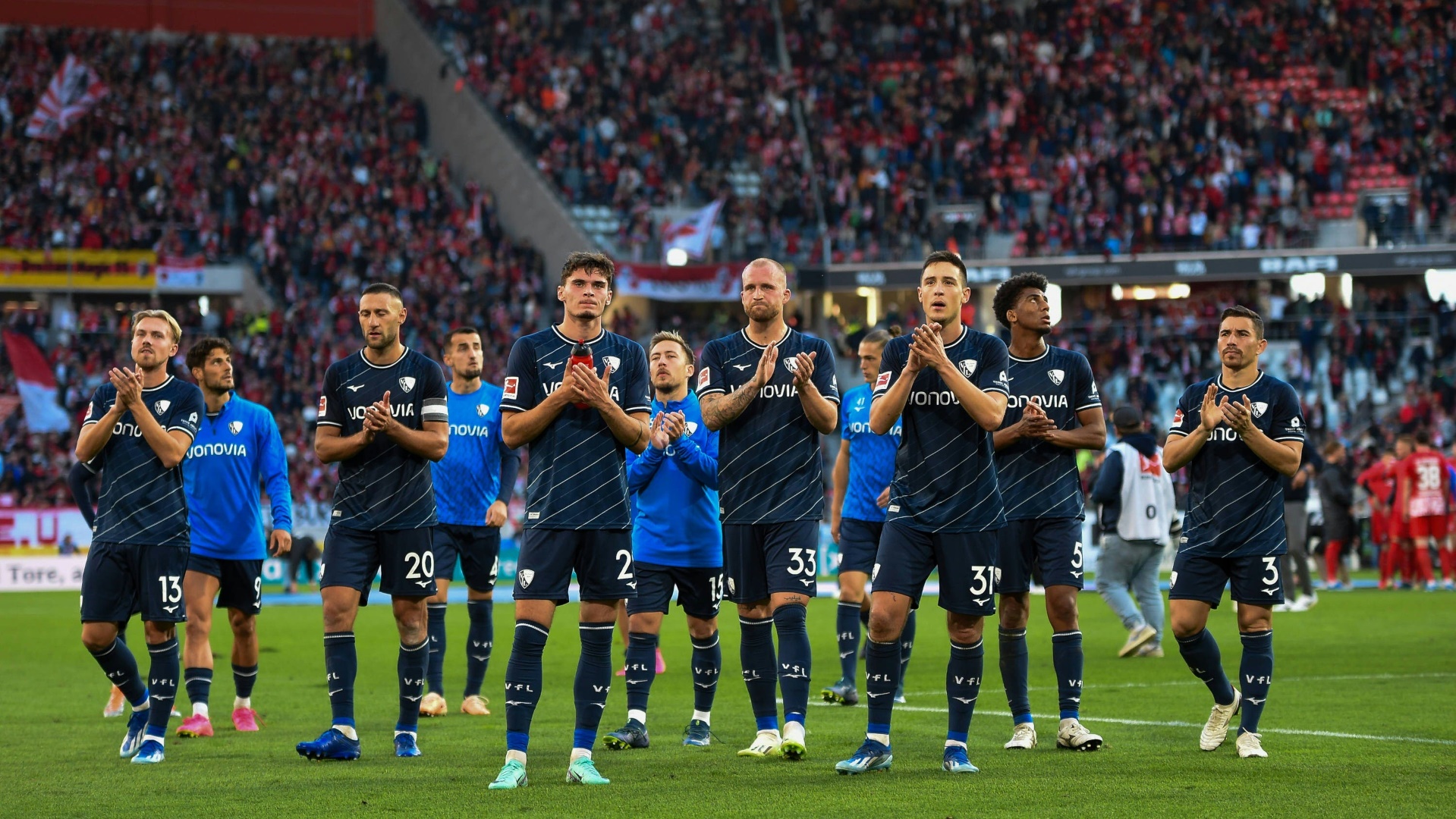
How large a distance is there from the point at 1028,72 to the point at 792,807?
4021 centimetres

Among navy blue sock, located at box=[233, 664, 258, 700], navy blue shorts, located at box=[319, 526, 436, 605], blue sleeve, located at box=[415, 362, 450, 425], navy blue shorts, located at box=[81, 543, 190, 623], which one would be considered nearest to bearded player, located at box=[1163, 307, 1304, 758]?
blue sleeve, located at box=[415, 362, 450, 425]

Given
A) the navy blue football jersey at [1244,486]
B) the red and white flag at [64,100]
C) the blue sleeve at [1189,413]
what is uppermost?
the red and white flag at [64,100]

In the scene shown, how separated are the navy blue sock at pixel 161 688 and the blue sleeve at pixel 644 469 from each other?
286 cm

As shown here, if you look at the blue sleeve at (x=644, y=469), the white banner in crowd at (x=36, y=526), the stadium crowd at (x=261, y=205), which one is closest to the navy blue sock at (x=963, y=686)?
the blue sleeve at (x=644, y=469)

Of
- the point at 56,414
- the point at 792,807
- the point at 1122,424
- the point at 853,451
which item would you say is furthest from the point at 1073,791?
the point at 56,414

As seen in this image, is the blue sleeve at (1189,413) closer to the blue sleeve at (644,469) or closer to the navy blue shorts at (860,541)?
the navy blue shorts at (860,541)

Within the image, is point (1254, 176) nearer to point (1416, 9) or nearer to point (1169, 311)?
point (1169, 311)

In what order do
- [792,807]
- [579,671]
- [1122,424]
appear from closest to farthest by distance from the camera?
[792,807], [579,671], [1122,424]

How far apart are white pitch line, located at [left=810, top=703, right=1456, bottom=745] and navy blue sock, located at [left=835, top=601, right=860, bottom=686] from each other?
0.28 meters

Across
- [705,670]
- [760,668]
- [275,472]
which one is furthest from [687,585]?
[275,472]

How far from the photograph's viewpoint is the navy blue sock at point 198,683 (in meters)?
10.1

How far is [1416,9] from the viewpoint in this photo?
42.7 meters

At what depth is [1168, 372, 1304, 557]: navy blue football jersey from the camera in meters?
8.80

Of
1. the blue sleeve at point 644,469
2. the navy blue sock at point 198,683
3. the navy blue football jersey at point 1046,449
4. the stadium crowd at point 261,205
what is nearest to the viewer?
the navy blue football jersey at point 1046,449
